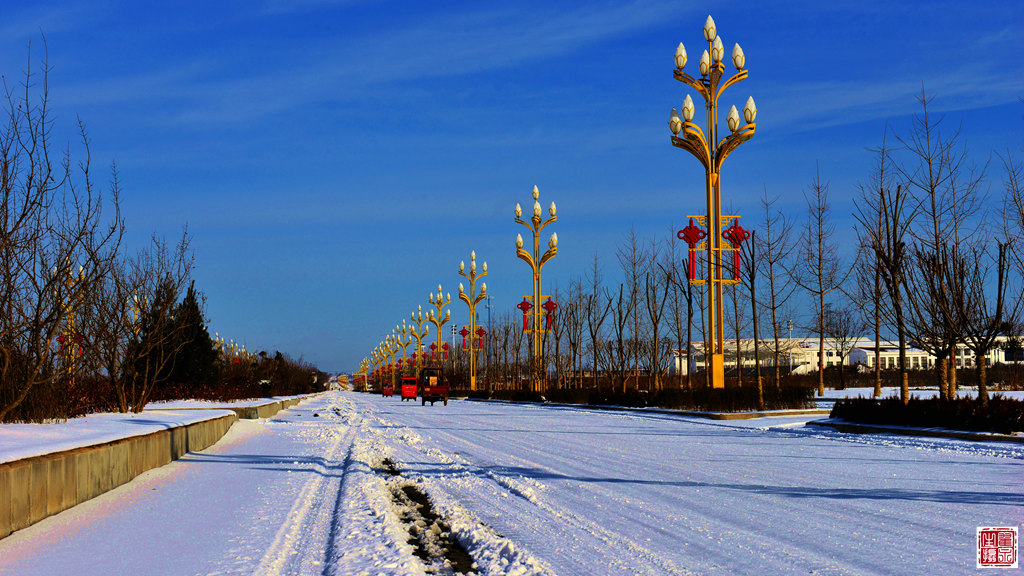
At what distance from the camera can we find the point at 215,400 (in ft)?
111

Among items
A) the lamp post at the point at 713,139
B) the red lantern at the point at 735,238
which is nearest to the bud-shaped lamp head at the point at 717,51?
the lamp post at the point at 713,139

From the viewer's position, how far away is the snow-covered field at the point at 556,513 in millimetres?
6242

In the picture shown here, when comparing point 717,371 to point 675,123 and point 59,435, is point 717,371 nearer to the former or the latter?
point 675,123

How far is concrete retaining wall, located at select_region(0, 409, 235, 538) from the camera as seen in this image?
7.11 metres

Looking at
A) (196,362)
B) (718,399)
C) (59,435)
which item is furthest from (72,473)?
(196,362)

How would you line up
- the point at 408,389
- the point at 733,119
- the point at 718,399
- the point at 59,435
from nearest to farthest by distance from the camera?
1. the point at 59,435
2. the point at 718,399
3. the point at 733,119
4. the point at 408,389

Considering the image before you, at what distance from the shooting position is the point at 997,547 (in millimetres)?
6422

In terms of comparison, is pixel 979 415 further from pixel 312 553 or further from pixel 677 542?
pixel 312 553

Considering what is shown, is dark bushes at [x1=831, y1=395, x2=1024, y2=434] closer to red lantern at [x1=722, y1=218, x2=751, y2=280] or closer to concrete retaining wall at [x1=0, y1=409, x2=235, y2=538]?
red lantern at [x1=722, y1=218, x2=751, y2=280]

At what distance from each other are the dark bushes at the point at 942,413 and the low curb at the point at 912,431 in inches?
14.2

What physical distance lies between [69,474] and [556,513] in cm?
501

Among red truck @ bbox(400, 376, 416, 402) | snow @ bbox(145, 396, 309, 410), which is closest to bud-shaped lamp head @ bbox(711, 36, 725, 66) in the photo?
snow @ bbox(145, 396, 309, 410)

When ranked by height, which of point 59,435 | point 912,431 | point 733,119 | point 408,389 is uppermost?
point 733,119

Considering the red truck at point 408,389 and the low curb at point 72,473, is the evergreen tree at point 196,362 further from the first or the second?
the red truck at point 408,389
